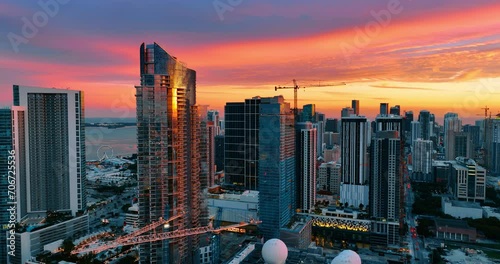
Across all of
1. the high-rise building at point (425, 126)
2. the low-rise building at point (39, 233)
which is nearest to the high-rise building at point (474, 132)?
the high-rise building at point (425, 126)

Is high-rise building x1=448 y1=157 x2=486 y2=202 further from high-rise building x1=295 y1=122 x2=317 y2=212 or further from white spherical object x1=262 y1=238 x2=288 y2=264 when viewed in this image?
white spherical object x1=262 y1=238 x2=288 y2=264

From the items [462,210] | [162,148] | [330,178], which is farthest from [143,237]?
[462,210]

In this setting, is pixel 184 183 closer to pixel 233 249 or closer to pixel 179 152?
pixel 179 152

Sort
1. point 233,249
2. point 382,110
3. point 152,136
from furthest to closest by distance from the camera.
→ 1. point 382,110
2. point 233,249
3. point 152,136

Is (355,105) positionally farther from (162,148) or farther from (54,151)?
(162,148)

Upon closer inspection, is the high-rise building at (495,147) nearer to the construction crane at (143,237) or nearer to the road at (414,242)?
the road at (414,242)

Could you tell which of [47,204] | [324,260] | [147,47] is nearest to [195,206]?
[324,260]
